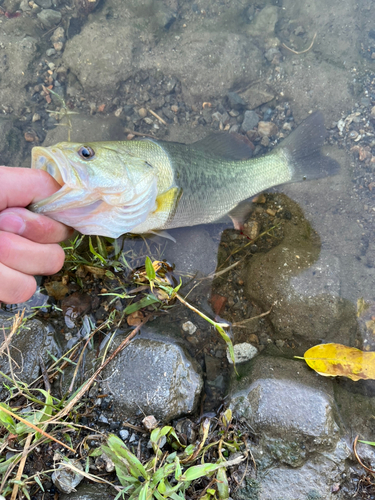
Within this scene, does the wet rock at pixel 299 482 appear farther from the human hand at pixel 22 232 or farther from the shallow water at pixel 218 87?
the human hand at pixel 22 232

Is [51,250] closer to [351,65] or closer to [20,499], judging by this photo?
[20,499]

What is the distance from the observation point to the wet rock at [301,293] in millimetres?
2953

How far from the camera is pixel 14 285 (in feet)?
7.10

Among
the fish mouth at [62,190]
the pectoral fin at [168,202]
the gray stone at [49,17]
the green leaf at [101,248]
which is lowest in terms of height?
the green leaf at [101,248]

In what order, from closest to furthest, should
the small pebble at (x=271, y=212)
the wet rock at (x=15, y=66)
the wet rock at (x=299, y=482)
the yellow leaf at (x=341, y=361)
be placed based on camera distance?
the wet rock at (x=299, y=482) → the yellow leaf at (x=341, y=361) → the small pebble at (x=271, y=212) → the wet rock at (x=15, y=66)

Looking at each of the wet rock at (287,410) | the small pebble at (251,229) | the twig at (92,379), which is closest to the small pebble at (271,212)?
the small pebble at (251,229)

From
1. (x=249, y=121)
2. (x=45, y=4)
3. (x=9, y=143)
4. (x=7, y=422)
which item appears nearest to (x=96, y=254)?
(x=7, y=422)

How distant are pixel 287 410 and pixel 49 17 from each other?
17.9 ft

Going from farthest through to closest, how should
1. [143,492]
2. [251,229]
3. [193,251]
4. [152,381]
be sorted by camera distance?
[251,229] < [193,251] < [152,381] < [143,492]

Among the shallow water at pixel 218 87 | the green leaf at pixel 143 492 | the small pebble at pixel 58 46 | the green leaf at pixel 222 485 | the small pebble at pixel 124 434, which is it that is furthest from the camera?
the small pebble at pixel 58 46

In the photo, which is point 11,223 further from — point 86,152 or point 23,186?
point 86,152

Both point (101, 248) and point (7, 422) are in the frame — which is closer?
point (7, 422)

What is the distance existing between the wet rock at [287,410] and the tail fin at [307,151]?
2.21 metres

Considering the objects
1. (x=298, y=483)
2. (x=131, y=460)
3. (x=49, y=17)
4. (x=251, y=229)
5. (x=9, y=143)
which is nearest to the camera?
(x=131, y=460)
